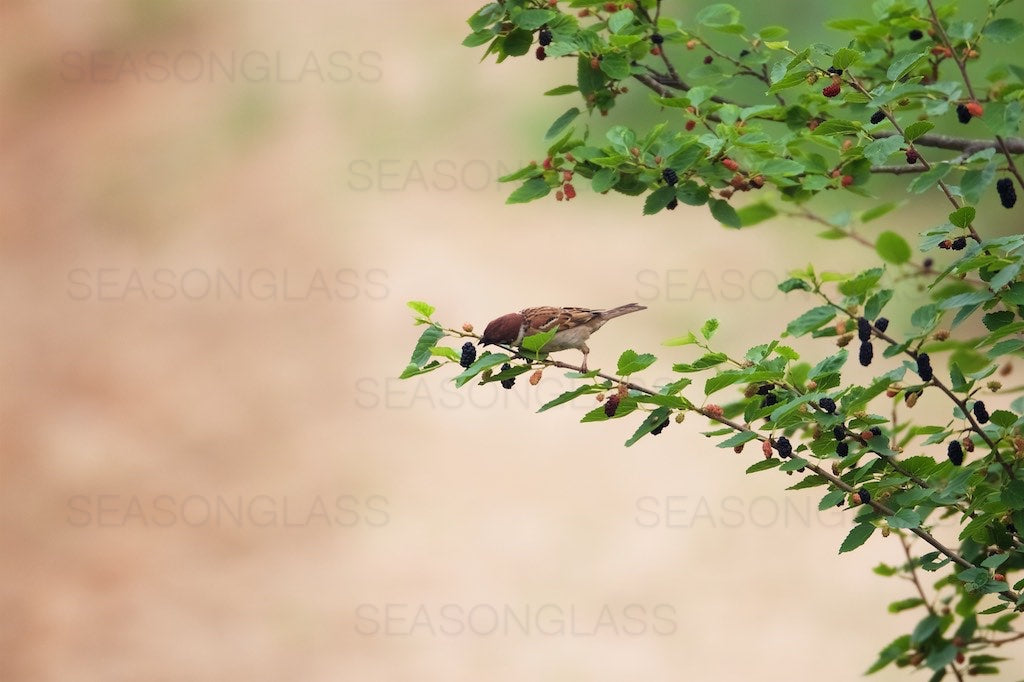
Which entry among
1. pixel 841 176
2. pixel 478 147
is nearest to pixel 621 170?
pixel 841 176

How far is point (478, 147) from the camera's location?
39.5 feet

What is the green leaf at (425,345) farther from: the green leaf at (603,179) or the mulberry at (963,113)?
the mulberry at (963,113)

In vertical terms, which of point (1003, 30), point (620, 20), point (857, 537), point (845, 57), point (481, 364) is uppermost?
point (620, 20)

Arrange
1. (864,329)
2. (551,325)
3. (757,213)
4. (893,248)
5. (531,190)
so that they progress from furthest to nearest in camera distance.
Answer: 1. (757,213)
2. (893,248)
3. (531,190)
4. (551,325)
5. (864,329)

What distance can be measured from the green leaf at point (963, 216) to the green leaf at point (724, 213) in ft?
2.29

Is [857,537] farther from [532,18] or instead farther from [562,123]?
[532,18]

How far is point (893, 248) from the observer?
3.38 metres

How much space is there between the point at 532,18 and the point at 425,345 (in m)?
0.99

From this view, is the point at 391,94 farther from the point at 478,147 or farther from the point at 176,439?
the point at 176,439

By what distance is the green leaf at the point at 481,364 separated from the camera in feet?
7.61

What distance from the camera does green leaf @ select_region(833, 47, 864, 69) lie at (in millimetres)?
2508

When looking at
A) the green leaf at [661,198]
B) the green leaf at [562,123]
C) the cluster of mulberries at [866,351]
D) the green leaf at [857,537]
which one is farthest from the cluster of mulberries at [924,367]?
the green leaf at [562,123]

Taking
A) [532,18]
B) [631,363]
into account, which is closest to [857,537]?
[631,363]

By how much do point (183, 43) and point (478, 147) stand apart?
3456mm
